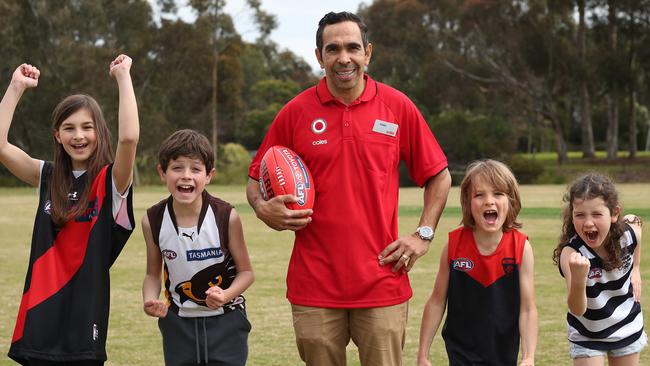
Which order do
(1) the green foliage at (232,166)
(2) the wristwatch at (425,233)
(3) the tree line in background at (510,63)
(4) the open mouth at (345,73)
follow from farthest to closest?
(1) the green foliage at (232,166)
(3) the tree line in background at (510,63)
(2) the wristwatch at (425,233)
(4) the open mouth at (345,73)

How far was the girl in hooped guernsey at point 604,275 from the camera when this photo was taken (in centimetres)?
496

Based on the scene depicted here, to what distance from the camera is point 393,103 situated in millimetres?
4789

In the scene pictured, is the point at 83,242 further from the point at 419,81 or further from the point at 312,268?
the point at 419,81

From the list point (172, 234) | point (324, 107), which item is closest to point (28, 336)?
point (172, 234)

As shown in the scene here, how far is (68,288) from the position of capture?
4488 millimetres

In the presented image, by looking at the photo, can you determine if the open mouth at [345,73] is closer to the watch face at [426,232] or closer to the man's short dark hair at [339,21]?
the man's short dark hair at [339,21]

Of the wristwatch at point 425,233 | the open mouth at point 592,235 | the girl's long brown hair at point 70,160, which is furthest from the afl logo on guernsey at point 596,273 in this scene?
the girl's long brown hair at point 70,160

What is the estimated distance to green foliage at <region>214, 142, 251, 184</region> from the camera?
5075cm

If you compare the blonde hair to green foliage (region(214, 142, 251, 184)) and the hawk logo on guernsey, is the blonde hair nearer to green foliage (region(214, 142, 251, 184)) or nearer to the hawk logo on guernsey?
the hawk logo on guernsey

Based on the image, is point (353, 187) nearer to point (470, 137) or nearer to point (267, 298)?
point (267, 298)

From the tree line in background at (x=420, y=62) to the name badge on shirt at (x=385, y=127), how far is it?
4462cm

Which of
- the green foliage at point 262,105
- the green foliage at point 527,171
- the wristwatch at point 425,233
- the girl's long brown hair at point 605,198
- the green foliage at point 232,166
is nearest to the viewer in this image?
the wristwatch at point 425,233

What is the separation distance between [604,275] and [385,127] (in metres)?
1.47

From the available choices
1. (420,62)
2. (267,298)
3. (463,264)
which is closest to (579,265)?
(463,264)
